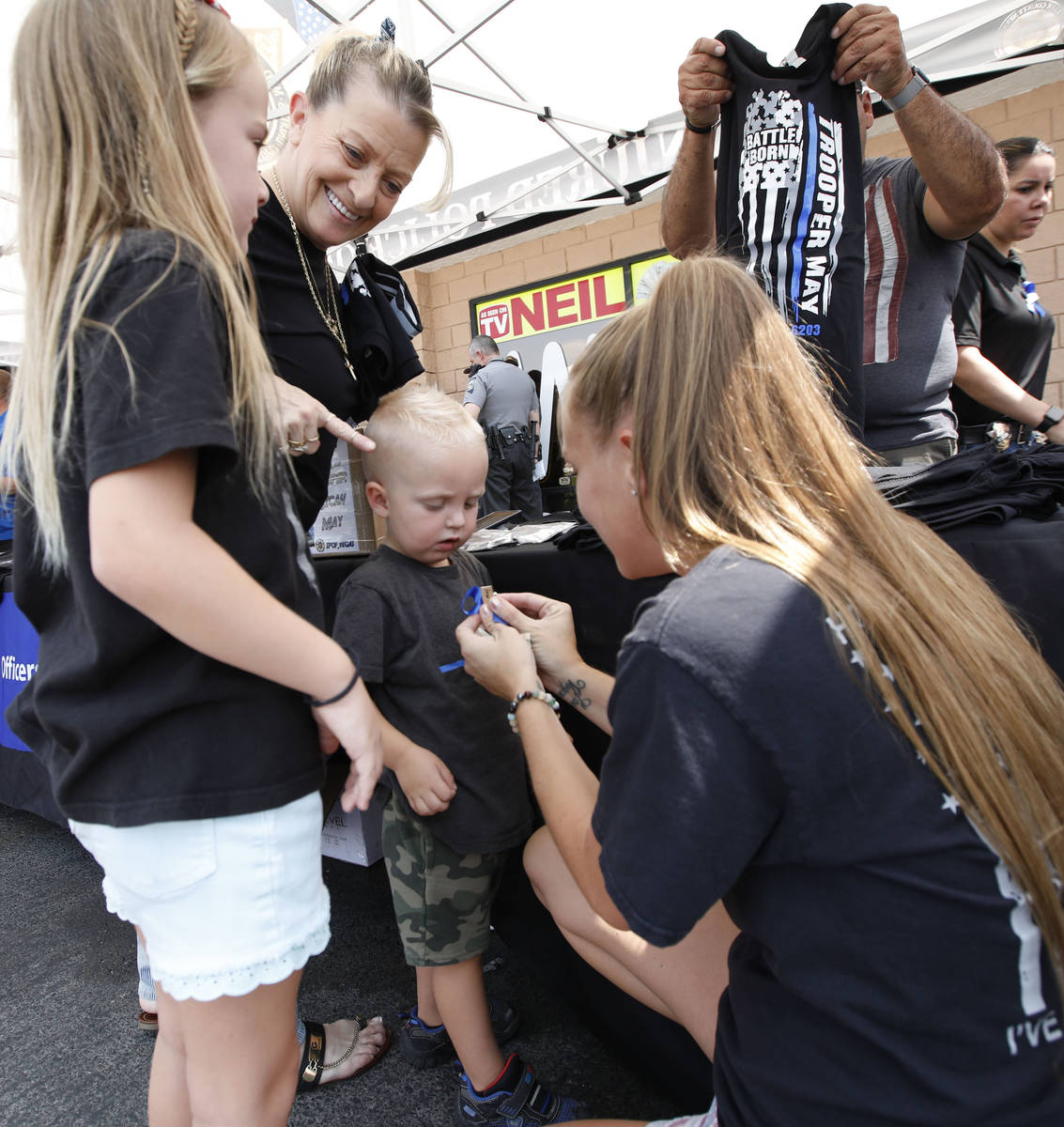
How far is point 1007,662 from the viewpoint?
2.21 feet

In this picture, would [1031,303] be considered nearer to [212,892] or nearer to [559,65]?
[212,892]

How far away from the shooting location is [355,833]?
1.68 meters

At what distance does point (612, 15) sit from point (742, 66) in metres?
2.22

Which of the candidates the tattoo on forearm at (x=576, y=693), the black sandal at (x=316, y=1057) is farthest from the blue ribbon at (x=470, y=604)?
the black sandal at (x=316, y=1057)

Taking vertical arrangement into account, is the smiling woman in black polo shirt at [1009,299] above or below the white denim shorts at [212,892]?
above

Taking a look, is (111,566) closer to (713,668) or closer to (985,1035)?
(713,668)

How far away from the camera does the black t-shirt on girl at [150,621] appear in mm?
630

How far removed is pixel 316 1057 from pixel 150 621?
1.11 metres

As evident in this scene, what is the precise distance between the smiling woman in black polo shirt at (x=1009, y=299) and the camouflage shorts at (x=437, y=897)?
4.91ft

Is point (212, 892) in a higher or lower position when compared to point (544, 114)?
lower

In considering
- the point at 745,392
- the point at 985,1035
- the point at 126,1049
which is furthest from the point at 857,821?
the point at 126,1049

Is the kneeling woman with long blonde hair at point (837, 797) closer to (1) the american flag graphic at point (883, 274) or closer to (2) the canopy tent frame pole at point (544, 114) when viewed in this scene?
(1) the american flag graphic at point (883, 274)

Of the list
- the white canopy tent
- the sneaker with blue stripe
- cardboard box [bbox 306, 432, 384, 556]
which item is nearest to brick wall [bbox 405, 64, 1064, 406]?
the white canopy tent

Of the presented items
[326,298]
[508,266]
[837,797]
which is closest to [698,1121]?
[837,797]
